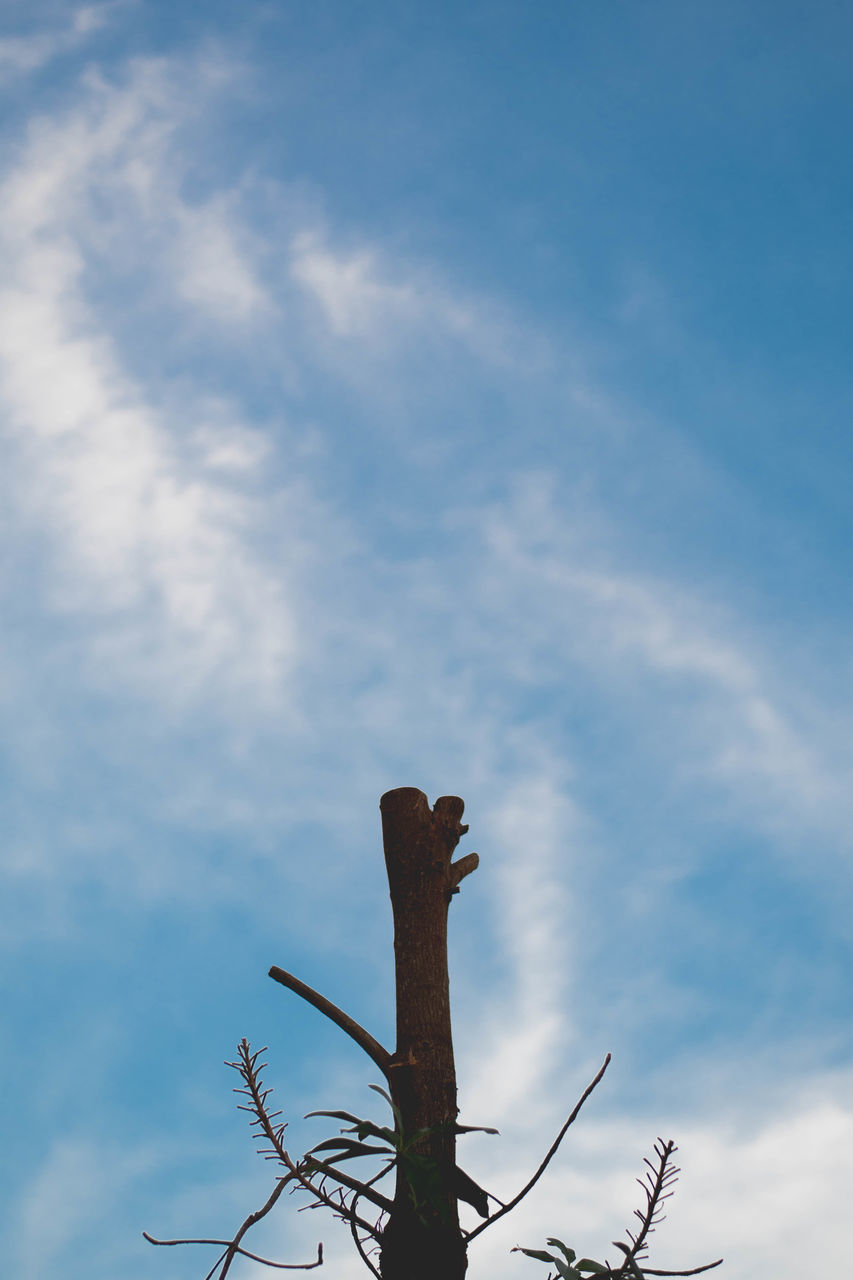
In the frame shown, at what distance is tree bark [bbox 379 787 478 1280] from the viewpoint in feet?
6.75

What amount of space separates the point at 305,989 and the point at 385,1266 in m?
0.62

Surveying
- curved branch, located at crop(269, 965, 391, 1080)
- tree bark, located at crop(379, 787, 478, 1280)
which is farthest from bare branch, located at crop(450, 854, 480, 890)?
curved branch, located at crop(269, 965, 391, 1080)

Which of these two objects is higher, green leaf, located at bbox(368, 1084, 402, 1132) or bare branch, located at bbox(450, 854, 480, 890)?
bare branch, located at bbox(450, 854, 480, 890)

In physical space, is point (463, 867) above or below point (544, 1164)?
above

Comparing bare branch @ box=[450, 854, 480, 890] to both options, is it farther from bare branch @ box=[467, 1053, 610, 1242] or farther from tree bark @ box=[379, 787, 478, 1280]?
bare branch @ box=[467, 1053, 610, 1242]

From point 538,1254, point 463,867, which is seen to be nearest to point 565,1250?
point 538,1254

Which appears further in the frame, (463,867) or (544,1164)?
(463,867)

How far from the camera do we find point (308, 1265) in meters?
2.03

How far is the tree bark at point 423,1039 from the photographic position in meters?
2.06

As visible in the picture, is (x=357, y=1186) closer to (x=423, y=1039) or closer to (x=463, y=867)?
(x=423, y=1039)

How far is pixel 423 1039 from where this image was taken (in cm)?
235

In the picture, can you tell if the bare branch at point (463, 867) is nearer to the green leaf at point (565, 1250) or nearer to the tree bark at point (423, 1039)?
the tree bark at point (423, 1039)

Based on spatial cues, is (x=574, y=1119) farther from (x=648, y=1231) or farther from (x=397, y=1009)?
(x=397, y=1009)

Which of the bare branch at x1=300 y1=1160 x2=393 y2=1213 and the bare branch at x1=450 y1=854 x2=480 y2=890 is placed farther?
the bare branch at x1=450 y1=854 x2=480 y2=890
